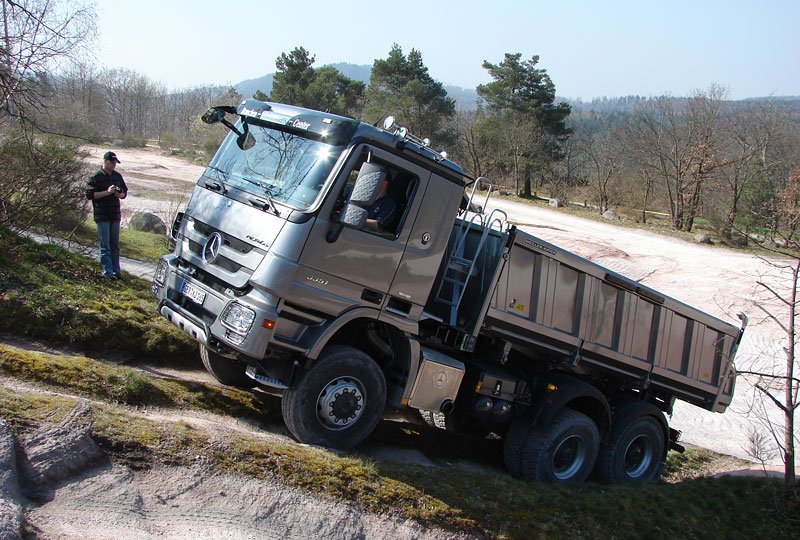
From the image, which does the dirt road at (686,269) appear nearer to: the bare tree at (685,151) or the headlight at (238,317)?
the bare tree at (685,151)

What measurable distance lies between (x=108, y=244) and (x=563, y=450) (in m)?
6.80

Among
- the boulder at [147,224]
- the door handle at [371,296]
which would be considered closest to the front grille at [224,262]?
the door handle at [371,296]

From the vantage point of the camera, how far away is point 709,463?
10688mm

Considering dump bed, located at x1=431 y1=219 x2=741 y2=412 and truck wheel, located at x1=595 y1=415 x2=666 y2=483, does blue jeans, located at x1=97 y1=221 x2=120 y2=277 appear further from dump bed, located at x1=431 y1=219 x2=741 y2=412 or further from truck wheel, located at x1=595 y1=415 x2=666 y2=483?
truck wheel, located at x1=595 y1=415 x2=666 y2=483

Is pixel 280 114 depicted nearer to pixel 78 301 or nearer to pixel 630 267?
pixel 78 301

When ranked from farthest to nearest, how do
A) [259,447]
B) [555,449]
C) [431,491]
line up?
[555,449], [431,491], [259,447]

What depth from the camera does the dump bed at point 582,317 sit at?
6.86 m

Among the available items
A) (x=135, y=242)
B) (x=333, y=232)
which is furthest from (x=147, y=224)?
(x=333, y=232)

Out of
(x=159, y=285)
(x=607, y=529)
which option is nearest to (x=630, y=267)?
(x=607, y=529)

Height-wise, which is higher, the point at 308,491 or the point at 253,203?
the point at 253,203

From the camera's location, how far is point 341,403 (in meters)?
6.07

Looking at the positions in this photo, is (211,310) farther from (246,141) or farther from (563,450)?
(563,450)

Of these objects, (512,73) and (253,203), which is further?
(512,73)

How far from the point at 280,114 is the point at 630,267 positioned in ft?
63.8
